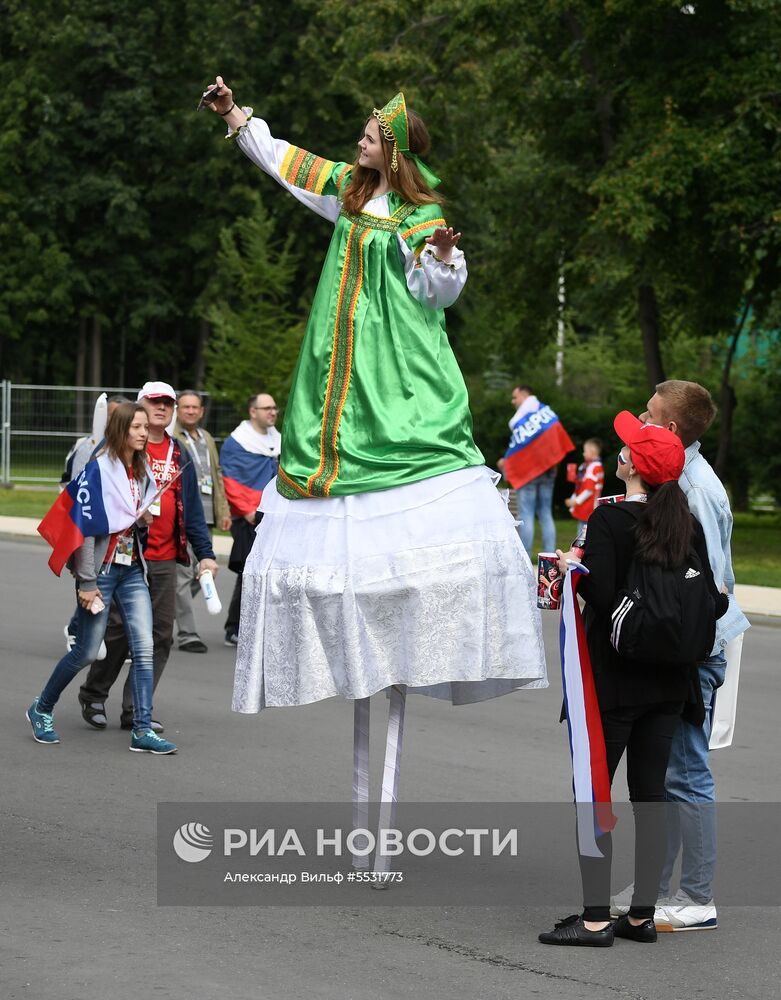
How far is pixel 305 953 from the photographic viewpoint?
15.9 feet

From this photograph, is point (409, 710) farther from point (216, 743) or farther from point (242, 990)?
point (242, 990)

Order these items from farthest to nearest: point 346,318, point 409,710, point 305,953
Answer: point 409,710 < point 346,318 < point 305,953

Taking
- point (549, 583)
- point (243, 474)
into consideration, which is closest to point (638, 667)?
point (549, 583)

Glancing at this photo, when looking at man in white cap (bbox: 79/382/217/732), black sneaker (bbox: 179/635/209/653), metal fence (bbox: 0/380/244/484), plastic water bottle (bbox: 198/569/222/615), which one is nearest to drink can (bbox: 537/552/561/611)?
plastic water bottle (bbox: 198/569/222/615)

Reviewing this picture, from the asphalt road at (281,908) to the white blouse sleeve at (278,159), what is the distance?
2.40 m

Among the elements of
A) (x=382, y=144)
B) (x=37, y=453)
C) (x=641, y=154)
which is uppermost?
(x=641, y=154)

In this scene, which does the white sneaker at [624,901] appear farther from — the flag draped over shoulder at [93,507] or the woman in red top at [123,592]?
the flag draped over shoulder at [93,507]

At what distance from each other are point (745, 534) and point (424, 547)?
869 inches

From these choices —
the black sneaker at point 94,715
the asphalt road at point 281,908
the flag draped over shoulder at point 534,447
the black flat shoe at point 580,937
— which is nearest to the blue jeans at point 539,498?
the flag draped over shoulder at point 534,447

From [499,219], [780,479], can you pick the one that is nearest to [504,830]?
[499,219]

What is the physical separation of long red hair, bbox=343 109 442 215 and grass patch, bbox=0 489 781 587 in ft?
42.4

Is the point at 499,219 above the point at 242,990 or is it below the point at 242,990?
above

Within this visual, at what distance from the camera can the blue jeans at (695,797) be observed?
5254 mm

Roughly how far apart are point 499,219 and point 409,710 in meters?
19.9
